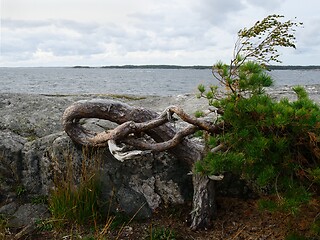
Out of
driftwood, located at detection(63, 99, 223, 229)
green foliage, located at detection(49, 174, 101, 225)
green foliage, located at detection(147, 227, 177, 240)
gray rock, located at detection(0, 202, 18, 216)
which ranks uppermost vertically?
driftwood, located at detection(63, 99, 223, 229)

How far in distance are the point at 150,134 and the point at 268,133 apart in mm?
1840

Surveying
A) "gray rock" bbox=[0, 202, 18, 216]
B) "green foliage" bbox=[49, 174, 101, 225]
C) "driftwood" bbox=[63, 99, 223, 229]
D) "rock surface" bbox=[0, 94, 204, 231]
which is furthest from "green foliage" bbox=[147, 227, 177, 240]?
"gray rock" bbox=[0, 202, 18, 216]

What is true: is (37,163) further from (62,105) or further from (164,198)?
(62,105)

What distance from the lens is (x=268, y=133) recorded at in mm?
3676

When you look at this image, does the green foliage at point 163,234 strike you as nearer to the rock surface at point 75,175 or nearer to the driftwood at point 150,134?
the driftwood at point 150,134

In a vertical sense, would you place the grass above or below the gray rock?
above

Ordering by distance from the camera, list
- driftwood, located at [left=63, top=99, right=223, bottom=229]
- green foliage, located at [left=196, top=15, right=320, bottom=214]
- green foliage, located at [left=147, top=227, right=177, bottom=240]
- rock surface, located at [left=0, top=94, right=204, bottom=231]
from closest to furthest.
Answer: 1. green foliage, located at [left=196, top=15, right=320, bottom=214]
2. green foliage, located at [left=147, top=227, right=177, bottom=240]
3. driftwood, located at [left=63, top=99, right=223, bottom=229]
4. rock surface, located at [left=0, top=94, right=204, bottom=231]

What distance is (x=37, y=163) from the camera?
5.48 metres

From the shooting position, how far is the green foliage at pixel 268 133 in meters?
3.39

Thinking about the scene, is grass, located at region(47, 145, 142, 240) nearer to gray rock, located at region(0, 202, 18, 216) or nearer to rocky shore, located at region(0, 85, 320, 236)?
rocky shore, located at region(0, 85, 320, 236)

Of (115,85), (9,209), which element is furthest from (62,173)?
(115,85)

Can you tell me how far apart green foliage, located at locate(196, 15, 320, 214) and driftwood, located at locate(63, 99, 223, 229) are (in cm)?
70

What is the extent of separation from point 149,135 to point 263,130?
6.13 feet

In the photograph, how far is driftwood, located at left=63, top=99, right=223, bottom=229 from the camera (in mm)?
4672
